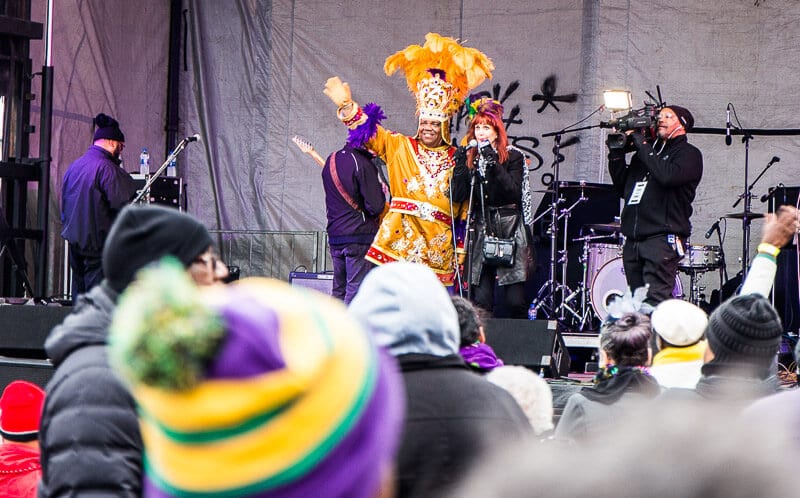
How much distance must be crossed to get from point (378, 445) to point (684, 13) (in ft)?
31.8

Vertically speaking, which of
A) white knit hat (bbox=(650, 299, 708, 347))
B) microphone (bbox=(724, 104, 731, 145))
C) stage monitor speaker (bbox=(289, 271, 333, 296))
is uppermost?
microphone (bbox=(724, 104, 731, 145))

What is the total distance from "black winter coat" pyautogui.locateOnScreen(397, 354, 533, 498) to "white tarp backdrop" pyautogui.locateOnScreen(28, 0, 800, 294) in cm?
827

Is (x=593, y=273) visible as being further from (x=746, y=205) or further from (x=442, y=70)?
(x=442, y=70)

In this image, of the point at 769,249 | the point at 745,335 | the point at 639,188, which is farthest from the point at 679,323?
the point at 639,188

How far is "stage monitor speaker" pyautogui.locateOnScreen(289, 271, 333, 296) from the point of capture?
33.4 ft

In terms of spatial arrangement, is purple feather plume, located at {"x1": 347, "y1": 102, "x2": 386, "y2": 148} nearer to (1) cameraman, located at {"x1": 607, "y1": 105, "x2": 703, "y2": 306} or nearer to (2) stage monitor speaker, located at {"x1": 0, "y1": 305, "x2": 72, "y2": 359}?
(1) cameraman, located at {"x1": 607, "y1": 105, "x2": 703, "y2": 306}

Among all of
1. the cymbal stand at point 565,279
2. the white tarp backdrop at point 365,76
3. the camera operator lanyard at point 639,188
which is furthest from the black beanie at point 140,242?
the white tarp backdrop at point 365,76

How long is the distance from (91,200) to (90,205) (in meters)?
0.04

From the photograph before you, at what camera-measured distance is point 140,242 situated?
2.32 m

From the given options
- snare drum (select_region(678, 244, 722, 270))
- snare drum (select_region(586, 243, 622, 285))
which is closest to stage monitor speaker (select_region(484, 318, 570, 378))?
snare drum (select_region(678, 244, 722, 270))

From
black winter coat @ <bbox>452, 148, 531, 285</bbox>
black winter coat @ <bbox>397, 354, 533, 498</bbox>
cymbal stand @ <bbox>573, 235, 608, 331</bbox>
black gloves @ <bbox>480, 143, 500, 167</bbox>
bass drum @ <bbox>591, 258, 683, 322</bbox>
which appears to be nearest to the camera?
black winter coat @ <bbox>397, 354, 533, 498</bbox>

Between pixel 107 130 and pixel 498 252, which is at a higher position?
pixel 107 130

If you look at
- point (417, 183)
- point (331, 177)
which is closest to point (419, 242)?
point (417, 183)

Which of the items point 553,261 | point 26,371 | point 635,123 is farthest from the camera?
point 553,261
